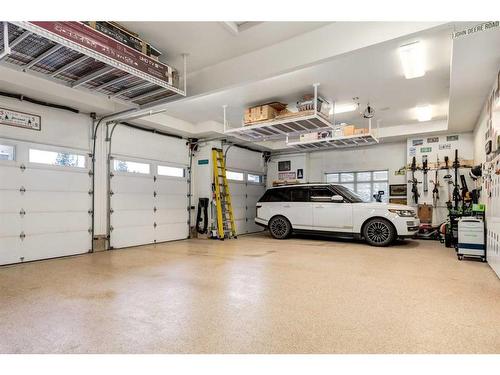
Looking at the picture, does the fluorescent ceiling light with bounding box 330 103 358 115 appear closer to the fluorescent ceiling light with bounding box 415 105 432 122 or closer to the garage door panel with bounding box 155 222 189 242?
the fluorescent ceiling light with bounding box 415 105 432 122

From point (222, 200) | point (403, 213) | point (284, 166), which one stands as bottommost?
point (403, 213)

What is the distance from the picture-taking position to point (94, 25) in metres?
3.18

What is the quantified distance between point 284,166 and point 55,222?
7746 millimetres

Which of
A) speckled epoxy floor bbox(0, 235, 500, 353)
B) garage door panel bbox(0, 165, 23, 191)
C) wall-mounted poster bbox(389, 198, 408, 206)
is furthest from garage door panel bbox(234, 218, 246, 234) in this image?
garage door panel bbox(0, 165, 23, 191)

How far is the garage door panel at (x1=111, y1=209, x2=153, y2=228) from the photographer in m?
7.02

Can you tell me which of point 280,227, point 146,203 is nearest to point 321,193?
point 280,227

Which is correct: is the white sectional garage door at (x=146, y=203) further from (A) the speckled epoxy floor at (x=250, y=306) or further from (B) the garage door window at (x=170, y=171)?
(A) the speckled epoxy floor at (x=250, y=306)

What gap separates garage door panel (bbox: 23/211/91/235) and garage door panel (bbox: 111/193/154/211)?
0.71m

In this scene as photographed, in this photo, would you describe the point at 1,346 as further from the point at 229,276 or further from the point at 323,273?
the point at 323,273

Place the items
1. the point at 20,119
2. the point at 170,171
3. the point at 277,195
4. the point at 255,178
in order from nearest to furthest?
the point at 20,119 < the point at 170,171 < the point at 277,195 < the point at 255,178

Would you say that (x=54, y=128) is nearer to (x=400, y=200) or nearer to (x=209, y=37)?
(x=209, y=37)

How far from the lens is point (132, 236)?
24.2ft

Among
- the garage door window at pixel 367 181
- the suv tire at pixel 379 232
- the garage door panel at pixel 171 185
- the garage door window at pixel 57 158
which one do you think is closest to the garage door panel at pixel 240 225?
Answer: the garage door panel at pixel 171 185
